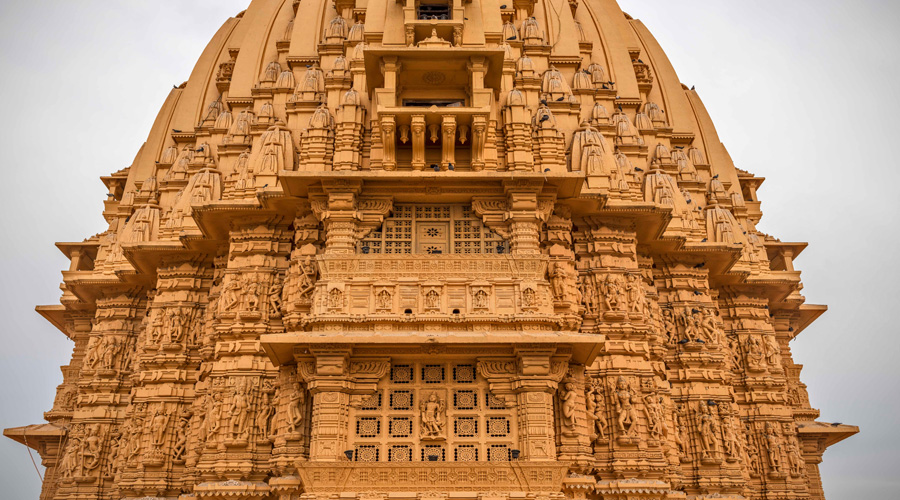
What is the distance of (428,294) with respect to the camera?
1780 centimetres

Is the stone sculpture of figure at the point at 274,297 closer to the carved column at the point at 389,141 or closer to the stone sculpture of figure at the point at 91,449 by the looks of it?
the carved column at the point at 389,141

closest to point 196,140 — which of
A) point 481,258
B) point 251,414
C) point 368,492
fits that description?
point 251,414

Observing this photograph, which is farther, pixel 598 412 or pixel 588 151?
pixel 588 151

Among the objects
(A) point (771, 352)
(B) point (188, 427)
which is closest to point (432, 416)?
(B) point (188, 427)

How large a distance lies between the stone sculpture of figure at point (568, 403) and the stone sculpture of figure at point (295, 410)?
6.24 m

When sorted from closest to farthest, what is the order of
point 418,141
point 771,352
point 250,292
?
point 418,141 < point 250,292 < point 771,352

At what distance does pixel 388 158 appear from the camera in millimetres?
19594

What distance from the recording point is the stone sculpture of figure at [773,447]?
24406 mm

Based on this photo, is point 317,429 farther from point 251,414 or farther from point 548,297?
point 548,297

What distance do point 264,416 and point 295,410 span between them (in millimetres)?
1389

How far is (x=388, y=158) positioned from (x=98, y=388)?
13.0 meters

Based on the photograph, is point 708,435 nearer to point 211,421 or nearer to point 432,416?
point 432,416

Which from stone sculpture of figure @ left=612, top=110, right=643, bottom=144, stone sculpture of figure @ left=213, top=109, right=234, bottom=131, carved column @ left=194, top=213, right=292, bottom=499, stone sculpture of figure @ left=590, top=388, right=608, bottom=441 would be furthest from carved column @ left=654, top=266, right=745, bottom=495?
stone sculpture of figure @ left=213, top=109, right=234, bottom=131

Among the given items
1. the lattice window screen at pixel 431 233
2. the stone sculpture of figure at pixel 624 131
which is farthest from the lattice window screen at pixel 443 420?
the stone sculpture of figure at pixel 624 131
